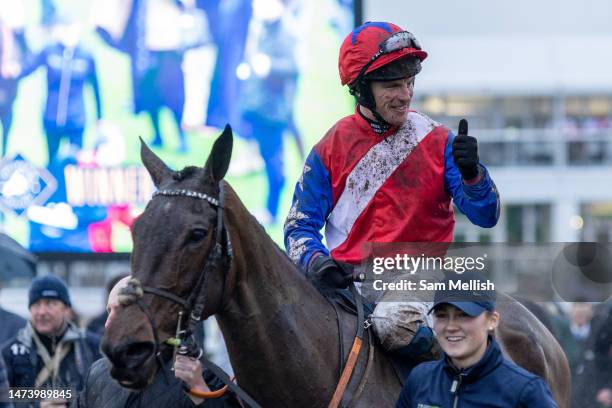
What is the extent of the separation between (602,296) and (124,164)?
523 centimetres

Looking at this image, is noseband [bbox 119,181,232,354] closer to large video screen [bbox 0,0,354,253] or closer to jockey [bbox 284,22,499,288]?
jockey [bbox 284,22,499,288]

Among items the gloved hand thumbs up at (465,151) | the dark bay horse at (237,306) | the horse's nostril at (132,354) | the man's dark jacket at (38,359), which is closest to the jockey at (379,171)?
the gloved hand thumbs up at (465,151)

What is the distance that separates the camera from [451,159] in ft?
13.6

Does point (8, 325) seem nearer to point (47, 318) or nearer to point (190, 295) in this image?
point (47, 318)

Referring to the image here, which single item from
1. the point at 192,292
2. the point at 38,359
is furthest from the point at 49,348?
the point at 192,292

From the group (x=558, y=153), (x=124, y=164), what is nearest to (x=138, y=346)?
(x=124, y=164)

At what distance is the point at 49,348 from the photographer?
19.9 ft

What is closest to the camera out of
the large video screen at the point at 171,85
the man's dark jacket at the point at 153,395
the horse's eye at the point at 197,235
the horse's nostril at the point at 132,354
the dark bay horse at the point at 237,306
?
the horse's nostril at the point at 132,354

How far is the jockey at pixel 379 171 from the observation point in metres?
4.11

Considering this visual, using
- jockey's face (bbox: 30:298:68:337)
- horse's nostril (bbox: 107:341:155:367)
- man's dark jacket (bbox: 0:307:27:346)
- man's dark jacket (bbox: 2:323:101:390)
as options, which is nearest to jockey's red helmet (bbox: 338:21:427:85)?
horse's nostril (bbox: 107:341:155:367)

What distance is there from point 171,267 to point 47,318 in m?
3.12

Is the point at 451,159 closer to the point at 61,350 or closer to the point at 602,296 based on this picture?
the point at 602,296

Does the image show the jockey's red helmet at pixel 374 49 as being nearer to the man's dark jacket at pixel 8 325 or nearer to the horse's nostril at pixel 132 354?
the horse's nostril at pixel 132 354

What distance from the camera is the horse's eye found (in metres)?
3.28
